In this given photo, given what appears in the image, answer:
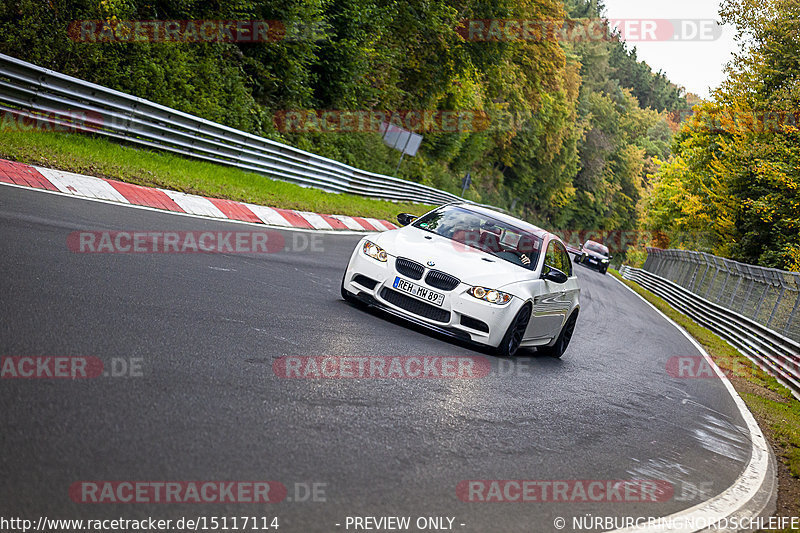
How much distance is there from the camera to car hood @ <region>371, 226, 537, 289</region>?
29.6 feet

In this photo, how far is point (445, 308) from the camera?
8.90 metres

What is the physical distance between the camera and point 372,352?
25.0 ft

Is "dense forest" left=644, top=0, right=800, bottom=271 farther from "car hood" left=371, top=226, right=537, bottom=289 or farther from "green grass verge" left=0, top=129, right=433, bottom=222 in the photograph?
"car hood" left=371, top=226, right=537, bottom=289

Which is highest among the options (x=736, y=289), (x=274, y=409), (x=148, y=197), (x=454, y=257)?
(x=454, y=257)

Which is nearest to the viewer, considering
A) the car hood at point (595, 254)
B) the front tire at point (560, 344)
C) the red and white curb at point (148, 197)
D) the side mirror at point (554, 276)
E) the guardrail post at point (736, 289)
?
the side mirror at point (554, 276)

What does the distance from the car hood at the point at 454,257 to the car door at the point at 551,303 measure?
362 millimetres

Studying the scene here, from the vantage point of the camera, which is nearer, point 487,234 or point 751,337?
point 487,234

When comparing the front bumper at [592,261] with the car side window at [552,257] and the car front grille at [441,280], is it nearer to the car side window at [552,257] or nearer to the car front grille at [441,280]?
the car side window at [552,257]

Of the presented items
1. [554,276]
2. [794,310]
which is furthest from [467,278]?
[794,310]

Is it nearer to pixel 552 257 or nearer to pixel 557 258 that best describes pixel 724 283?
pixel 557 258

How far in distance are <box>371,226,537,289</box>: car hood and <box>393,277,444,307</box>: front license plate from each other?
258 mm

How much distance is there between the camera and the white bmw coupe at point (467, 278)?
891cm

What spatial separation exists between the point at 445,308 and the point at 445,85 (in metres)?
33.5

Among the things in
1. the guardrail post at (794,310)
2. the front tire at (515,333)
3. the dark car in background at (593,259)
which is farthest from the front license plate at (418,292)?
the dark car in background at (593,259)
